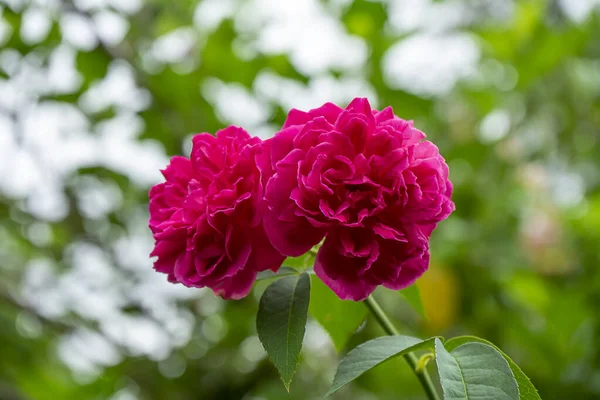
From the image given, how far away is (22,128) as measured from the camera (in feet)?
4.62

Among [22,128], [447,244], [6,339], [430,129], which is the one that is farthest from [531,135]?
[6,339]

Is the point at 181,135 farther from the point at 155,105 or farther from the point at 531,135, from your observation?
the point at 531,135

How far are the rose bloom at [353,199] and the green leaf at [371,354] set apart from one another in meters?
0.04

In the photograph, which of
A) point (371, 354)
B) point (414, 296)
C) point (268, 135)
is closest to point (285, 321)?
point (371, 354)

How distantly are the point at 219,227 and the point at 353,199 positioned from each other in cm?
10

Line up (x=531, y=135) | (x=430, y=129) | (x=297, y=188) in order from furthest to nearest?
(x=531, y=135) → (x=430, y=129) → (x=297, y=188)

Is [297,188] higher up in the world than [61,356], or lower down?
lower down

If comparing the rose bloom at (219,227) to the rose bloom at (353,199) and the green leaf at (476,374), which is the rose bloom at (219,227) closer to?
the rose bloom at (353,199)

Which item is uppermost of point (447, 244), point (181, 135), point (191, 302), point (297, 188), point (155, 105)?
point (155, 105)

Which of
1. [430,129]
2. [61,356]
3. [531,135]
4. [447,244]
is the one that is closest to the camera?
[447,244]

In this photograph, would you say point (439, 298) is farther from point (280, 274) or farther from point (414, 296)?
point (280, 274)

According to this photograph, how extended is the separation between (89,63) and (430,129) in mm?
741

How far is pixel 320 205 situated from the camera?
466 mm

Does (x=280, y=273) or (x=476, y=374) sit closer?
(x=476, y=374)
